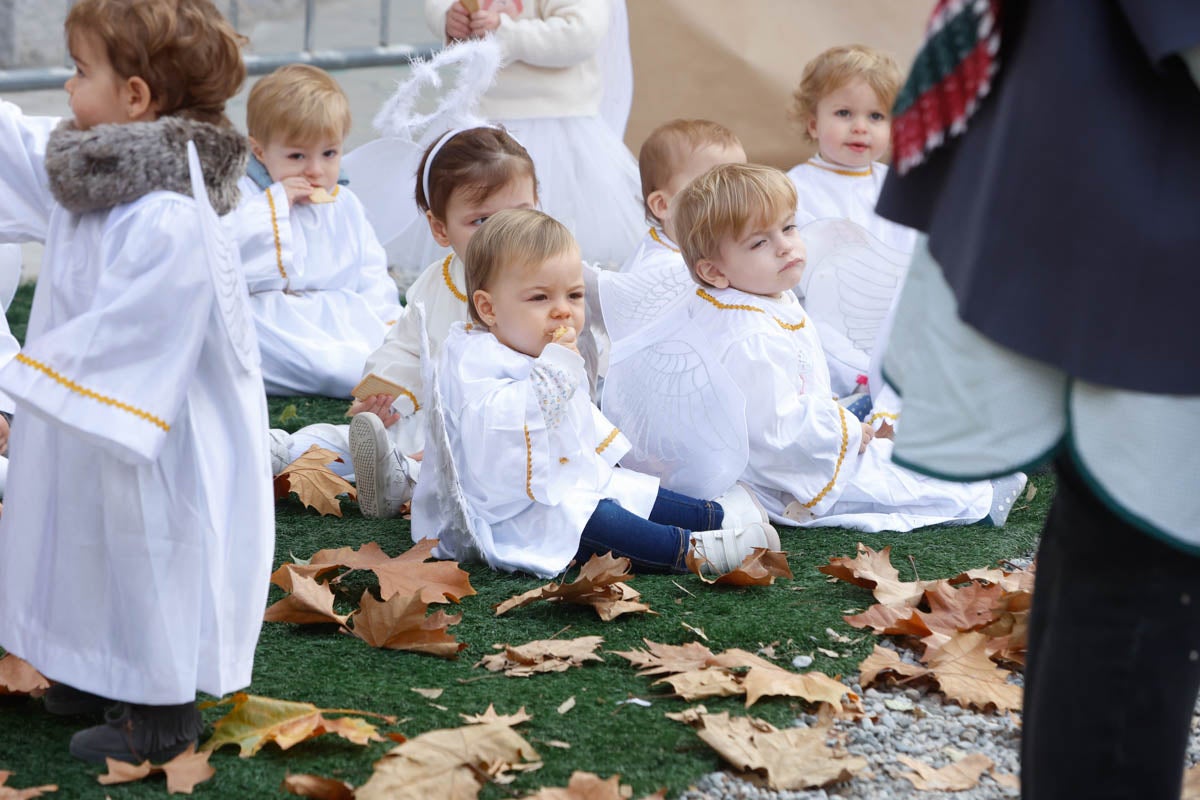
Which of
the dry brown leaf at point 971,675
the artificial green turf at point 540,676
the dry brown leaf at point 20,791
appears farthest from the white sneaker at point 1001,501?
the dry brown leaf at point 20,791

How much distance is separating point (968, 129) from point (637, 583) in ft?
6.17

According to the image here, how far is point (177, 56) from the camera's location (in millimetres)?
2334

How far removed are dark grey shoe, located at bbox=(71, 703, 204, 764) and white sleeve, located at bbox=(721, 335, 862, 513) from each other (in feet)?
6.18

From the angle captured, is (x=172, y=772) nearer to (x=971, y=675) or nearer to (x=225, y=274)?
(x=225, y=274)

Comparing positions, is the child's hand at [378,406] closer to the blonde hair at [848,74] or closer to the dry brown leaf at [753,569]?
the dry brown leaf at [753,569]

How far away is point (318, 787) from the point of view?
2070 mm

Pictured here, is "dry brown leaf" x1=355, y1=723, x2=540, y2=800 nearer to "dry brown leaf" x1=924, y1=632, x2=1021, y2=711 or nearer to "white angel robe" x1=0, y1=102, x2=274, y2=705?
"white angel robe" x1=0, y1=102, x2=274, y2=705

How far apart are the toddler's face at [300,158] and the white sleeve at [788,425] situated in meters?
2.13

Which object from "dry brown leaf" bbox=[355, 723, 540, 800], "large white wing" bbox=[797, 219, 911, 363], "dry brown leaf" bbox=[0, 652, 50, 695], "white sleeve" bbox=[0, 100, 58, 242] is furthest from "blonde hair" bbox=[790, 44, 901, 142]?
"dry brown leaf" bbox=[0, 652, 50, 695]

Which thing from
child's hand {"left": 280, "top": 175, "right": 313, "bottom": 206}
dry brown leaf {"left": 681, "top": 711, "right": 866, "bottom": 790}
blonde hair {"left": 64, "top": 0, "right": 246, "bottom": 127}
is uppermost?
blonde hair {"left": 64, "top": 0, "right": 246, "bottom": 127}

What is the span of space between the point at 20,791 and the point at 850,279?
3.27 metres

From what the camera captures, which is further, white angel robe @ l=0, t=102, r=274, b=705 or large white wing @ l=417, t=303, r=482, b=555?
large white wing @ l=417, t=303, r=482, b=555

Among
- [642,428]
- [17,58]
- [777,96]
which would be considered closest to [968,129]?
[642,428]

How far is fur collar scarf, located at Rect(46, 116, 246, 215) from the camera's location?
2193 mm
